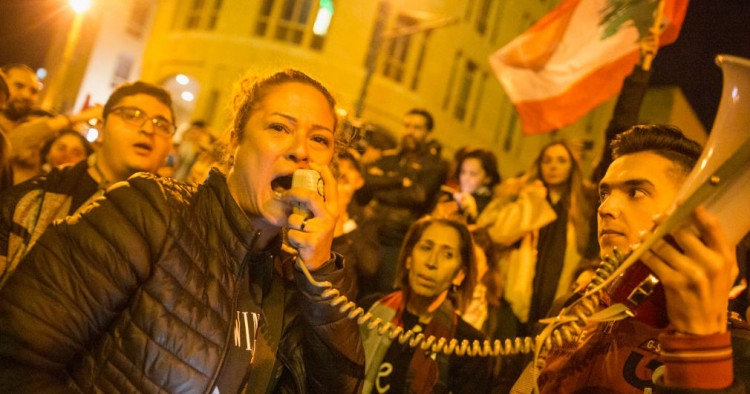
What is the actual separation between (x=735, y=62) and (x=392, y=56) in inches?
969

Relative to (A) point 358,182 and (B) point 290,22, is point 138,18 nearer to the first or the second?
(B) point 290,22

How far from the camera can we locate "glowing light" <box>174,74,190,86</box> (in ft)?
86.6

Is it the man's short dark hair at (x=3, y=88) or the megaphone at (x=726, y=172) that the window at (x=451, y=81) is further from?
the megaphone at (x=726, y=172)

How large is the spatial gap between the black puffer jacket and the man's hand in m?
1.17

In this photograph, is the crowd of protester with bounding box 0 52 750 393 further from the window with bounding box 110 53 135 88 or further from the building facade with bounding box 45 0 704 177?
the window with bounding box 110 53 135 88

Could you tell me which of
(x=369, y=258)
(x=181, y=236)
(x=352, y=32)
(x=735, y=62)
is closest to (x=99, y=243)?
(x=181, y=236)

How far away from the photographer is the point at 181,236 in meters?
2.05

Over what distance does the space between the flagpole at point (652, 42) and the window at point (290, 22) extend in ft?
67.1

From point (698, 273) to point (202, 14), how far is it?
27709 millimetres

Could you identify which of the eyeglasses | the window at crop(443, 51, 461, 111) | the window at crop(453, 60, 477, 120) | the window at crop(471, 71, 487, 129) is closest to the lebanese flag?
the eyeglasses

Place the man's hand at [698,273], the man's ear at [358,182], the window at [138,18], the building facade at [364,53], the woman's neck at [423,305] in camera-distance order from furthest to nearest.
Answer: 1. the window at [138,18]
2. the building facade at [364,53]
3. the man's ear at [358,182]
4. the woman's neck at [423,305]
5. the man's hand at [698,273]

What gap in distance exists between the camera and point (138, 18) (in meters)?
37.2

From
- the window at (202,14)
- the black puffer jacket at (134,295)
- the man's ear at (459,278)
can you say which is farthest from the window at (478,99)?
the black puffer jacket at (134,295)

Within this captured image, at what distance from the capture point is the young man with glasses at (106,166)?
3316 millimetres
